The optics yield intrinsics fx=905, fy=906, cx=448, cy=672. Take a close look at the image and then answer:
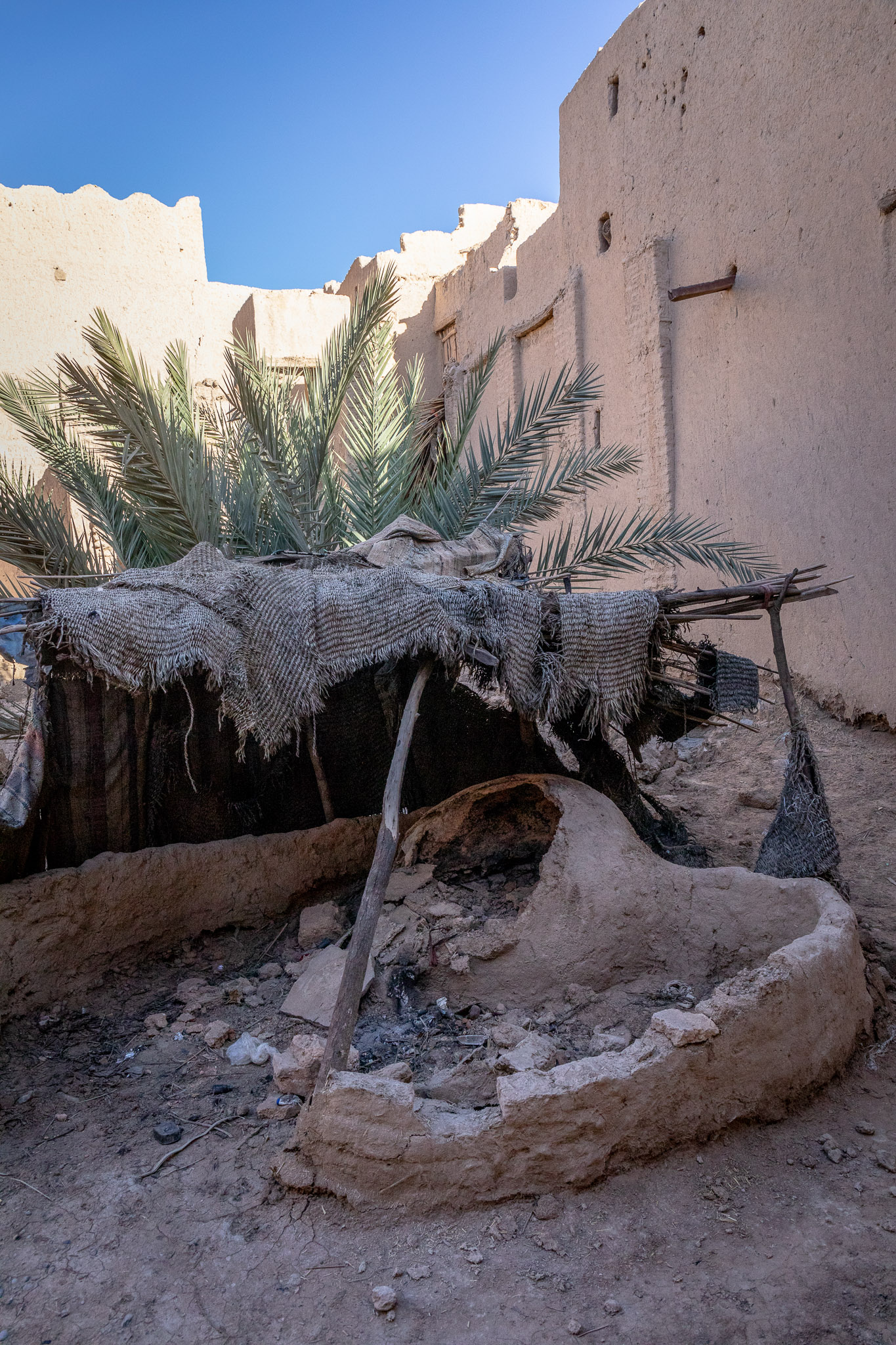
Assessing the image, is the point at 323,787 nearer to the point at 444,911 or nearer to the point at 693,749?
the point at 444,911

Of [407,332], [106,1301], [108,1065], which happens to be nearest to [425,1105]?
[106,1301]

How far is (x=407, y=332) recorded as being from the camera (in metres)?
14.8

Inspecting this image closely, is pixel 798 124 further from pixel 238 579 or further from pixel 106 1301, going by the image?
pixel 106 1301

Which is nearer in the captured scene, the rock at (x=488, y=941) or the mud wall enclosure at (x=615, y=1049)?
the mud wall enclosure at (x=615, y=1049)

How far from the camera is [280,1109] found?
11.6 feet

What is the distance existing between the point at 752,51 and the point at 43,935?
8.82 m

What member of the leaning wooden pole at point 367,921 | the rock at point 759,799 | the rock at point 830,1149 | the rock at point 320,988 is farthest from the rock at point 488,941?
the rock at point 759,799

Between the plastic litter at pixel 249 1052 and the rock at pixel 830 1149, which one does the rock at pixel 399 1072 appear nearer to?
the plastic litter at pixel 249 1052

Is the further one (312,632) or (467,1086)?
(312,632)

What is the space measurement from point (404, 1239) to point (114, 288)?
13.8m

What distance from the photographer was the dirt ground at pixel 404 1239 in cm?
266

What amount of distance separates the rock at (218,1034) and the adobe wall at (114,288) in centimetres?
1084

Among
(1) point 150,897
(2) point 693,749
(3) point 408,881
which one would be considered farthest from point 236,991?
(2) point 693,749

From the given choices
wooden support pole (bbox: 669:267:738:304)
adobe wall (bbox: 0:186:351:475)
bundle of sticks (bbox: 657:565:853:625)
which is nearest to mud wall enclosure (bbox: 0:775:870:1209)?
bundle of sticks (bbox: 657:565:853:625)
